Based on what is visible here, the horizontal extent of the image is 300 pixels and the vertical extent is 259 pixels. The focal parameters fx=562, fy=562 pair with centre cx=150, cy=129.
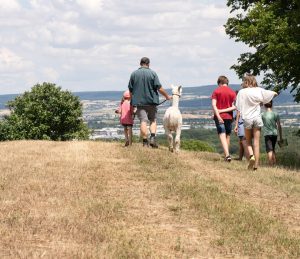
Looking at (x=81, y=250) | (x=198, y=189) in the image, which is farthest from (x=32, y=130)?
(x=81, y=250)

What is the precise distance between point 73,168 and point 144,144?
5.48 metres

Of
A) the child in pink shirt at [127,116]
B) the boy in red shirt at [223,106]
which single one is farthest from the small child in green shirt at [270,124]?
the child in pink shirt at [127,116]

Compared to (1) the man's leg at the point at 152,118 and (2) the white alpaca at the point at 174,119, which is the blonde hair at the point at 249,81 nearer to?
(2) the white alpaca at the point at 174,119

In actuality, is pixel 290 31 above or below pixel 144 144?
above

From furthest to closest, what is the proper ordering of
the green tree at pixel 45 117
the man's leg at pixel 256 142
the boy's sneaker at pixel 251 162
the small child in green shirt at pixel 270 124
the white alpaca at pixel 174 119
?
the green tree at pixel 45 117, the small child in green shirt at pixel 270 124, the white alpaca at pixel 174 119, the man's leg at pixel 256 142, the boy's sneaker at pixel 251 162

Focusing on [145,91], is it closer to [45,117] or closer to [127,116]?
[127,116]

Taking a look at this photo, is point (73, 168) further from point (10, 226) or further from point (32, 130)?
point (32, 130)

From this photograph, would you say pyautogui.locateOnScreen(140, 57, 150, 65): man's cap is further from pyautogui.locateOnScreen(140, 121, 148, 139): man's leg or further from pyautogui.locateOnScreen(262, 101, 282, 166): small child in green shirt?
pyautogui.locateOnScreen(262, 101, 282, 166): small child in green shirt

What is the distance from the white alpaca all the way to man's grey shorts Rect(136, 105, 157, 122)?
88 centimetres

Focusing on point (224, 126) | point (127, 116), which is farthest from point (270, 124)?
point (127, 116)

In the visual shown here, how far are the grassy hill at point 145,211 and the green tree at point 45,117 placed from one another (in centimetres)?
4004

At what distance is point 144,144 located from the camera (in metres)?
17.4

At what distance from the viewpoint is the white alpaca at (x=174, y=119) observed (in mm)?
15938

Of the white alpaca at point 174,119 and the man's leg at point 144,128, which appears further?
the man's leg at point 144,128
